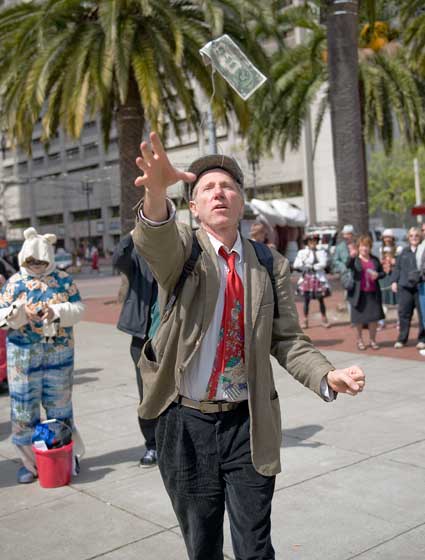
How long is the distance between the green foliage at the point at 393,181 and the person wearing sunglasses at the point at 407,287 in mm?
41025

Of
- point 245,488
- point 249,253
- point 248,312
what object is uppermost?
point 249,253

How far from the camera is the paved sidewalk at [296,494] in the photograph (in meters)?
3.67

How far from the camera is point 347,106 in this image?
501 inches

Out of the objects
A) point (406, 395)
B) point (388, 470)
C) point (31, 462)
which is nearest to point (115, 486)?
point (31, 462)

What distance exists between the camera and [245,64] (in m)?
6.12

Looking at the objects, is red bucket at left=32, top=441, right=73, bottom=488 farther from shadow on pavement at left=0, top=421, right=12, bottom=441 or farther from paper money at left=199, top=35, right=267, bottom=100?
paper money at left=199, top=35, right=267, bottom=100

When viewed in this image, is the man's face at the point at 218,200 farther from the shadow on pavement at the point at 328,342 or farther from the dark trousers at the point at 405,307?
the shadow on pavement at the point at 328,342

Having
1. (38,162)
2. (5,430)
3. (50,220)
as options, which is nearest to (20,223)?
(50,220)

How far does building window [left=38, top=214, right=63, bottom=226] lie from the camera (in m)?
77.2

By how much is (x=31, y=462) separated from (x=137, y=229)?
3.16 m

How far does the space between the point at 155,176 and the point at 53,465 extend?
311 centimetres

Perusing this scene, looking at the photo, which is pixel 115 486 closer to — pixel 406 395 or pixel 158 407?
pixel 158 407

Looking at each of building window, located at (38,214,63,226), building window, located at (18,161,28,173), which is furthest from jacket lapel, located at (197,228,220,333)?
building window, located at (18,161,28,173)

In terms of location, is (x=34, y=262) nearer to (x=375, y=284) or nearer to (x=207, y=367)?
(x=207, y=367)
